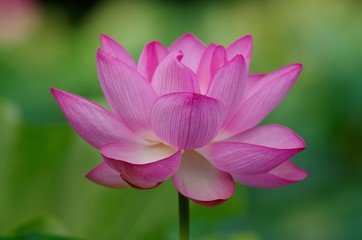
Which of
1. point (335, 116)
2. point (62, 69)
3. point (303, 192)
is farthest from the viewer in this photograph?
point (62, 69)

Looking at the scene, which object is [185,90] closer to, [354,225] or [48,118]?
[354,225]

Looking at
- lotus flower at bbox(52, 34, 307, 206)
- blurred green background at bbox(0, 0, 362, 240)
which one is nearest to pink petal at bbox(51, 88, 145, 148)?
lotus flower at bbox(52, 34, 307, 206)

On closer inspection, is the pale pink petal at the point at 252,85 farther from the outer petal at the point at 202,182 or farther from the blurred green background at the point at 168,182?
the blurred green background at the point at 168,182

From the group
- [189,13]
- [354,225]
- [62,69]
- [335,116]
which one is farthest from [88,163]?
[189,13]

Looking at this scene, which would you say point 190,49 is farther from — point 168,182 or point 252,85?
point 168,182

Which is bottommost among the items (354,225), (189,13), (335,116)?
(354,225)

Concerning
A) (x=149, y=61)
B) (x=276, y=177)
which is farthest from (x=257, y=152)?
(x=149, y=61)

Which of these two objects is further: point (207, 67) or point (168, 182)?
point (168, 182)
